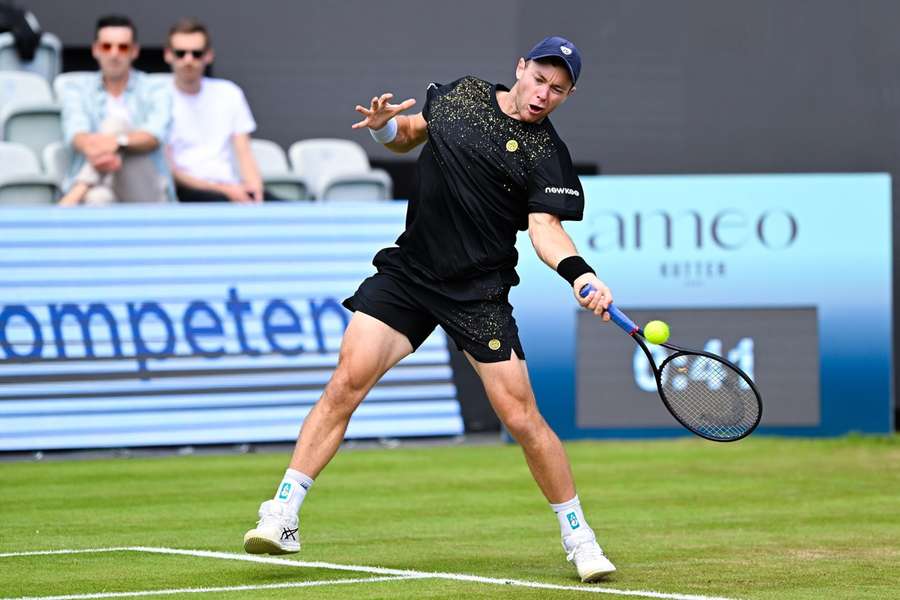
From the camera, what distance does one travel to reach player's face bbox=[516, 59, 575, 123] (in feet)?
21.4

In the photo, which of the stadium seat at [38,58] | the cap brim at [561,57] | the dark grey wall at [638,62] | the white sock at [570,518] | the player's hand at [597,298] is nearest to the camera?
the player's hand at [597,298]

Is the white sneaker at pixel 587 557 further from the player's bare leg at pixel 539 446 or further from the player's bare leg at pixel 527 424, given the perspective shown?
the player's bare leg at pixel 527 424

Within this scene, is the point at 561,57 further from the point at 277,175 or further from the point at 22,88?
the point at 22,88

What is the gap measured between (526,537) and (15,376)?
14.6ft

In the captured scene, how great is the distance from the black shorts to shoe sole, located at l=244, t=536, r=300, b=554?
36.3 inches

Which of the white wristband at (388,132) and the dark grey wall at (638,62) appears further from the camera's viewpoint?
the dark grey wall at (638,62)

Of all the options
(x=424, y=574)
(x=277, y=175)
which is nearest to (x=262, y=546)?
(x=424, y=574)

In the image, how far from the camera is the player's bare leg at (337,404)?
657 cm

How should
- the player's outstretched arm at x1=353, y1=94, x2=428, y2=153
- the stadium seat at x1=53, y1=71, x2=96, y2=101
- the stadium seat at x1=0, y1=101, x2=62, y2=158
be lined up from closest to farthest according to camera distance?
the player's outstretched arm at x1=353, y1=94, x2=428, y2=153 → the stadium seat at x1=53, y1=71, x2=96, y2=101 → the stadium seat at x1=0, y1=101, x2=62, y2=158

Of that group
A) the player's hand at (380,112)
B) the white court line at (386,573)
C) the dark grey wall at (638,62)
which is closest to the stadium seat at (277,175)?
the dark grey wall at (638,62)

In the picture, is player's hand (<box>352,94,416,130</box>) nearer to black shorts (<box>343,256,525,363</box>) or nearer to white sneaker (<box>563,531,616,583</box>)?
A: black shorts (<box>343,256,525,363</box>)

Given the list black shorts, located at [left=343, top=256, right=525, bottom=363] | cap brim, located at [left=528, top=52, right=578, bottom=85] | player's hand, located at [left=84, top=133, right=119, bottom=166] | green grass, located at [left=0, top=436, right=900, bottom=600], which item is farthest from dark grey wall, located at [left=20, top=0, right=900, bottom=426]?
cap brim, located at [left=528, top=52, right=578, bottom=85]

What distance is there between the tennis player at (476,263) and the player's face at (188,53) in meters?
5.52

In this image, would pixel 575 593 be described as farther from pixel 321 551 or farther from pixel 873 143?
pixel 873 143
